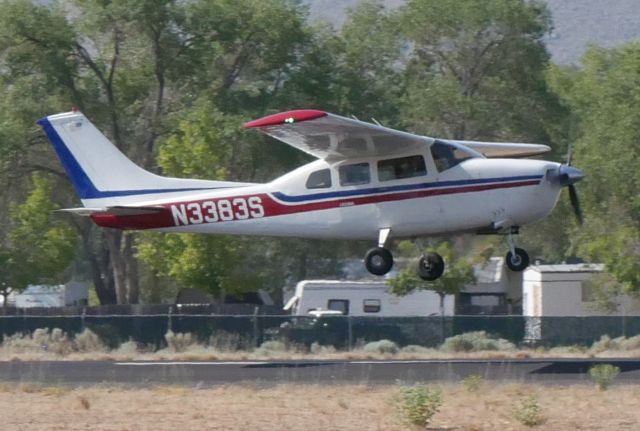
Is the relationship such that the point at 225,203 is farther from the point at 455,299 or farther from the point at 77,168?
the point at 455,299

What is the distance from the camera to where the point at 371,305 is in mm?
40625

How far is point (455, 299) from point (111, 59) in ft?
56.5

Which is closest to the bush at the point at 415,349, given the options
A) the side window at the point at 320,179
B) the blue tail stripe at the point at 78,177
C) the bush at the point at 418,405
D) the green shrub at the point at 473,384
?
the side window at the point at 320,179

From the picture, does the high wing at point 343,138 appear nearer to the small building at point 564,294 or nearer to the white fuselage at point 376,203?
the white fuselage at point 376,203

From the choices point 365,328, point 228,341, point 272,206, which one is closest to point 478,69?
point 365,328

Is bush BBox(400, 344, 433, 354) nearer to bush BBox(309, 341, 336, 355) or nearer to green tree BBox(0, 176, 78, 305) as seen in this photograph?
bush BBox(309, 341, 336, 355)

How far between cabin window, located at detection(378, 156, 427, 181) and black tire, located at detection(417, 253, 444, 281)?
1.77 meters

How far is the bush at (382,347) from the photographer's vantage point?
103ft

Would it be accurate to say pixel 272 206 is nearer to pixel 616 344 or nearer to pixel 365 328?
pixel 365 328

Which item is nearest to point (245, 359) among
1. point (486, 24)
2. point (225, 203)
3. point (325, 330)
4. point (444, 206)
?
point (325, 330)

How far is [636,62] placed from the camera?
50.7 metres

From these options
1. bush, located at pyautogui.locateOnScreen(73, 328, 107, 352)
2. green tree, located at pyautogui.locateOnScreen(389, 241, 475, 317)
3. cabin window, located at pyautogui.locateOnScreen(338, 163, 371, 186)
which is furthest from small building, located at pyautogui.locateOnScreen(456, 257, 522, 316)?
cabin window, located at pyautogui.locateOnScreen(338, 163, 371, 186)

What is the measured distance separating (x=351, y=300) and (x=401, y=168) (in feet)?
56.9

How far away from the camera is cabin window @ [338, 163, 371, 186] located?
23453mm
